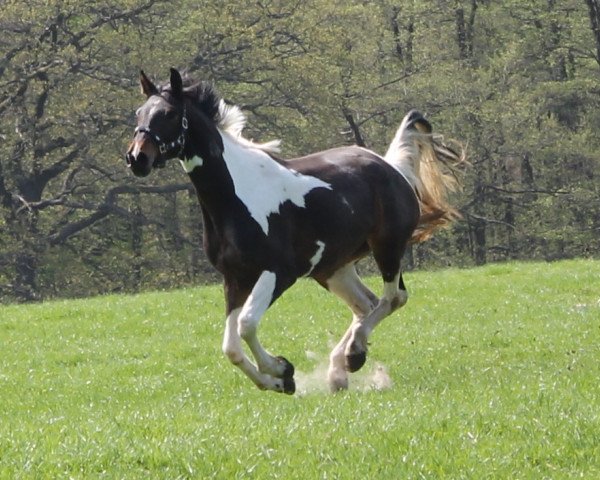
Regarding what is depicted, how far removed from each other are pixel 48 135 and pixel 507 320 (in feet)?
84.5

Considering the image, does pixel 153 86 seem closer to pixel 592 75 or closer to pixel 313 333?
pixel 313 333

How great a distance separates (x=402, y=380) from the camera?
11.9 meters

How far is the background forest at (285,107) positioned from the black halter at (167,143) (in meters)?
23.7

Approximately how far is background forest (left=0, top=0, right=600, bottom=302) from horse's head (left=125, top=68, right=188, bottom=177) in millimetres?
23533

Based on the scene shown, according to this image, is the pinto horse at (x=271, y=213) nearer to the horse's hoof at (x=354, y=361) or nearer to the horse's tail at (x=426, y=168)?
the horse's hoof at (x=354, y=361)

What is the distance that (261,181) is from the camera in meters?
10.6

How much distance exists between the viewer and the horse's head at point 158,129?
9750 mm

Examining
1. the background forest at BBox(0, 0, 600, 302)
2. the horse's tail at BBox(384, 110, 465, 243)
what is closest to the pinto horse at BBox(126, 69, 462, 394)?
the horse's tail at BBox(384, 110, 465, 243)

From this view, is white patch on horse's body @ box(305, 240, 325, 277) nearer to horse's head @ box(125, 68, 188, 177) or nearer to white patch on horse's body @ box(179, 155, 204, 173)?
white patch on horse's body @ box(179, 155, 204, 173)

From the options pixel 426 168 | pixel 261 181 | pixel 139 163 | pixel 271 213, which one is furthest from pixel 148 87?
pixel 426 168

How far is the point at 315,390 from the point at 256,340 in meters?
1.58

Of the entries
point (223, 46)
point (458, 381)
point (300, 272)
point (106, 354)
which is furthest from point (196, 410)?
point (223, 46)

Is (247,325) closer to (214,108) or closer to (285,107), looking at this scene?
(214,108)

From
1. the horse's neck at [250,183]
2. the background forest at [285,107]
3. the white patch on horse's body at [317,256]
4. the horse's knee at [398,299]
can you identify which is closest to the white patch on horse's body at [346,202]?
the horse's neck at [250,183]
